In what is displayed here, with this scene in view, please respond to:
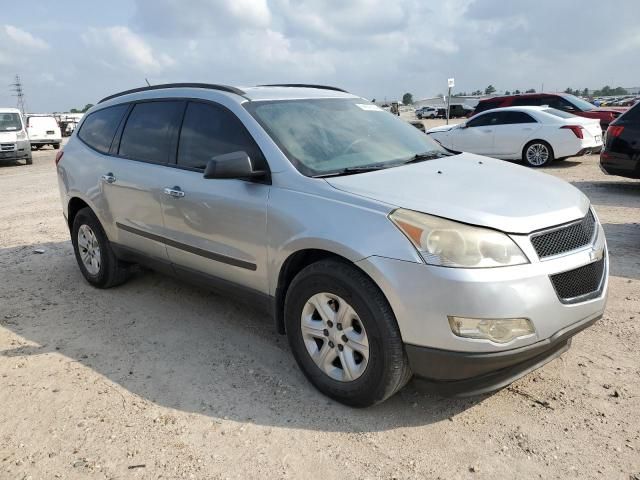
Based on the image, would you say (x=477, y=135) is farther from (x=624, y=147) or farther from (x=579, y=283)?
(x=579, y=283)

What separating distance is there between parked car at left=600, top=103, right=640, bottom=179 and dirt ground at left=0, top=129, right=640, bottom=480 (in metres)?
4.59

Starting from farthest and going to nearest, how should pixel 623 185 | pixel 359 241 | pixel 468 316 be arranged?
1. pixel 623 185
2. pixel 359 241
3. pixel 468 316

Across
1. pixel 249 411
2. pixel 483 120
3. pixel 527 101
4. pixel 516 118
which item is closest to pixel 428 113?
pixel 527 101

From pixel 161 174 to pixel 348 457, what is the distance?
8.23 feet

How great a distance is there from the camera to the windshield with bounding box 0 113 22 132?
1902cm

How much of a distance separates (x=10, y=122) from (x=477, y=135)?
51.3 ft

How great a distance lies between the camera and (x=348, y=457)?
2.71 m

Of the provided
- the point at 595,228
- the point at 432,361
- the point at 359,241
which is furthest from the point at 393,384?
the point at 595,228

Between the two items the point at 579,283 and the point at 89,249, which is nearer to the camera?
the point at 579,283

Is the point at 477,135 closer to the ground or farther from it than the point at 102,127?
closer to the ground

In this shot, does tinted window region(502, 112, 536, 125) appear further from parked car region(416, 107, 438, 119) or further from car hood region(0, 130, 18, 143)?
parked car region(416, 107, 438, 119)

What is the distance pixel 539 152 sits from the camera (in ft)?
41.2

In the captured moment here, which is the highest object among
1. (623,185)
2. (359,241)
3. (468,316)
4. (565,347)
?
(359,241)

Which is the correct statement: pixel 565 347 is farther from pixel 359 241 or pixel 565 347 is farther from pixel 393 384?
pixel 359 241
